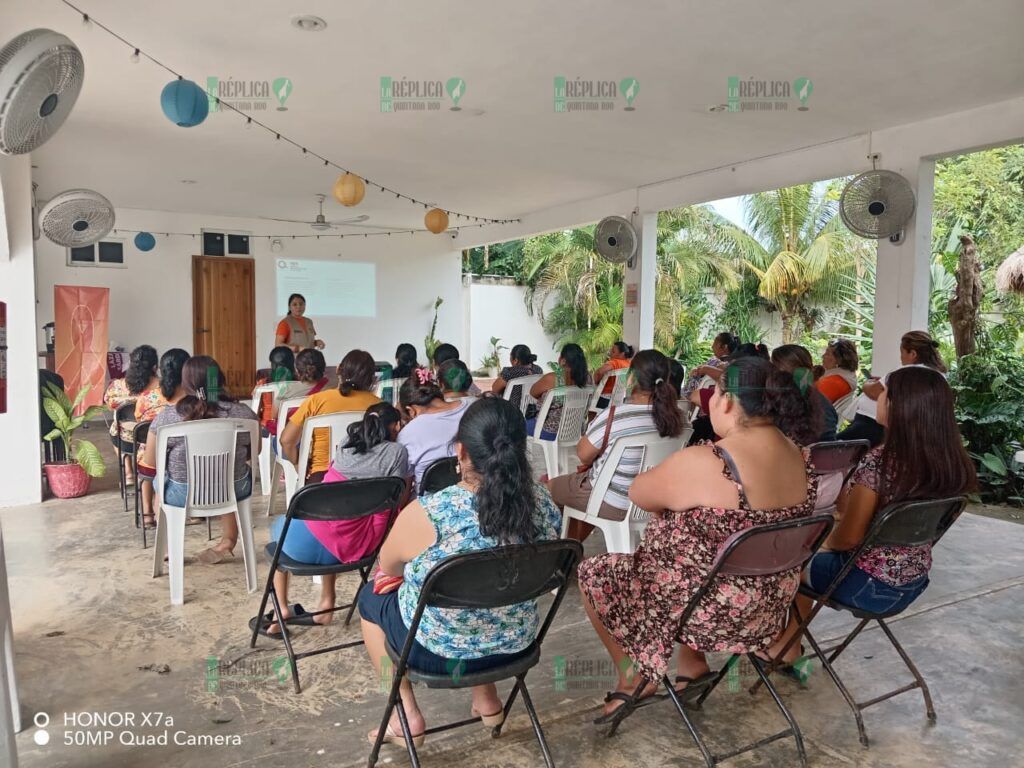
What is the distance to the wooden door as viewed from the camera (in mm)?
10648

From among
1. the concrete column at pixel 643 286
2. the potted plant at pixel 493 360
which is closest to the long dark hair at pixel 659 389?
the concrete column at pixel 643 286

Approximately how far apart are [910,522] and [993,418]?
4.24m

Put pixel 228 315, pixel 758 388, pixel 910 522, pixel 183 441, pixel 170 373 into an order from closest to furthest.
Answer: pixel 758 388 → pixel 910 522 → pixel 183 441 → pixel 170 373 → pixel 228 315

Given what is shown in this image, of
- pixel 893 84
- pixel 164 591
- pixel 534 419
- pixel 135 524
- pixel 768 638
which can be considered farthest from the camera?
pixel 534 419

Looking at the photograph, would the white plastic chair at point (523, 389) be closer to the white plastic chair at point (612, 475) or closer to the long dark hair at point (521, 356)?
the long dark hair at point (521, 356)

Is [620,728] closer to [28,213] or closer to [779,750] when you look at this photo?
[779,750]

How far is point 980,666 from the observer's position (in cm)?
269

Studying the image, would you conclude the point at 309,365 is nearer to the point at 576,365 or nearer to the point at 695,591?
the point at 576,365

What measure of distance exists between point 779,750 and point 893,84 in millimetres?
4325

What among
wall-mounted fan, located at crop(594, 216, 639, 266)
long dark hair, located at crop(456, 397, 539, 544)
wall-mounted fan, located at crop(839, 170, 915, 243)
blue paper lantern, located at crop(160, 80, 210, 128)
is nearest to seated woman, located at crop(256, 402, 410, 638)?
long dark hair, located at crop(456, 397, 539, 544)

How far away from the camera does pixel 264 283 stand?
1110 cm

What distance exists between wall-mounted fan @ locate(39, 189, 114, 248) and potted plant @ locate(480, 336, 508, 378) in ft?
27.0

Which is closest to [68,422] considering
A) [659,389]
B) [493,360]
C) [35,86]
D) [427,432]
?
[35,86]

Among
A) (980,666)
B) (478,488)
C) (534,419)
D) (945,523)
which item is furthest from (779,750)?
(534,419)
